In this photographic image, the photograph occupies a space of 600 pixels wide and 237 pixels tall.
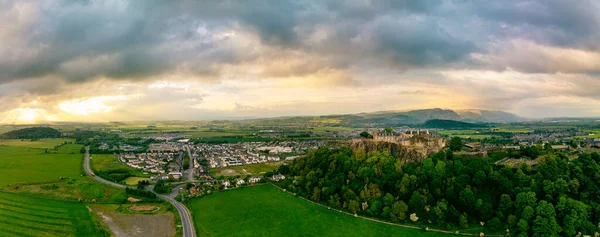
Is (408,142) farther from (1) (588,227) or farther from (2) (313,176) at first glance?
(1) (588,227)

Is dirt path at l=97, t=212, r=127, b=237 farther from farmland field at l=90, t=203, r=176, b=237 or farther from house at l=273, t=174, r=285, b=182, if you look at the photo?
house at l=273, t=174, r=285, b=182

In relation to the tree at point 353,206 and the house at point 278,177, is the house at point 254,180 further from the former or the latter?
the tree at point 353,206

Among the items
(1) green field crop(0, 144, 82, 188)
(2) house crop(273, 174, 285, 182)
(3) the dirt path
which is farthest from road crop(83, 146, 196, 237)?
(2) house crop(273, 174, 285, 182)

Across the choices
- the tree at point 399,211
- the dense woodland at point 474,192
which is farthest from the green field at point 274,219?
the dense woodland at point 474,192

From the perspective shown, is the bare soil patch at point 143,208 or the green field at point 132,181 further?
the green field at point 132,181

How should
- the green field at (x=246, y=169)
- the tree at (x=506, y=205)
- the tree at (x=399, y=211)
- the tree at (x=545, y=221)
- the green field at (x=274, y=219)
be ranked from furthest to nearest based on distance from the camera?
the green field at (x=246, y=169)
the tree at (x=399, y=211)
the green field at (x=274, y=219)
the tree at (x=506, y=205)
the tree at (x=545, y=221)

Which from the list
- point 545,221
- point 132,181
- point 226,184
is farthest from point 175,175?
point 545,221

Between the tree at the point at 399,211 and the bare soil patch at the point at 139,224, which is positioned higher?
the tree at the point at 399,211
